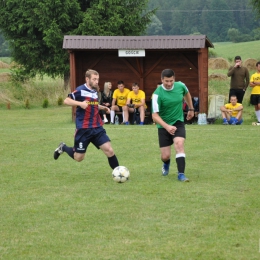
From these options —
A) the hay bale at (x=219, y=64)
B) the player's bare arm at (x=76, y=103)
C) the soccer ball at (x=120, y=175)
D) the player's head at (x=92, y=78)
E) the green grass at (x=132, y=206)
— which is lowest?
the green grass at (x=132, y=206)

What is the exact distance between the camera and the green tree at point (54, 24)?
34094 mm

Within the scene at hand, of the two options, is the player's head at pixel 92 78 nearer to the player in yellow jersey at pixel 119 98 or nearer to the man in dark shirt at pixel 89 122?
the man in dark shirt at pixel 89 122

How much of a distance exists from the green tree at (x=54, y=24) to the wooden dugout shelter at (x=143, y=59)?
1103 centimetres

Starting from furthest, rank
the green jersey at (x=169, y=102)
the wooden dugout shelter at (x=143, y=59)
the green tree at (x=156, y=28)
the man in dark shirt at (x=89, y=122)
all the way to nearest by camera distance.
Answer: the green tree at (x=156, y=28)
the wooden dugout shelter at (x=143, y=59)
the man in dark shirt at (x=89, y=122)
the green jersey at (x=169, y=102)

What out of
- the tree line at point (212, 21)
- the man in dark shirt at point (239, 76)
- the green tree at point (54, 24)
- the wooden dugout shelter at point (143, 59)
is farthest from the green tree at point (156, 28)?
the man in dark shirt at point (239, 76)

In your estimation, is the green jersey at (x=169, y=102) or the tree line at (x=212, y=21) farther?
the tree line at (x=212, y=21)

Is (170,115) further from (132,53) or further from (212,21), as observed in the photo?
(212,21)

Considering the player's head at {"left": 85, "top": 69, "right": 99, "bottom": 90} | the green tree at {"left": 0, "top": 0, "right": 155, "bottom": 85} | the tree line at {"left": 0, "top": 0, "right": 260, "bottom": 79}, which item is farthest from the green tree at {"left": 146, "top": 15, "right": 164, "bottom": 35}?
the player's head at {"left": 85, "top": 69, "right": 99, "bottom": 90}

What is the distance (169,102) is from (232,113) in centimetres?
980

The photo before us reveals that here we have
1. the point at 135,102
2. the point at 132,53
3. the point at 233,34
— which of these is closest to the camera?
the point at 135,102

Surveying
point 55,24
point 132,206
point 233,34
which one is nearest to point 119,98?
point 132,206

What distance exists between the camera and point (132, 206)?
8500 mm

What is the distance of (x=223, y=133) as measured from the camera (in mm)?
17297

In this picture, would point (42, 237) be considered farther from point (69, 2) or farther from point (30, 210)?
point (69, 2)
